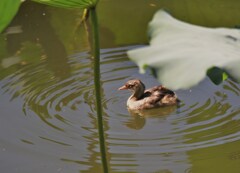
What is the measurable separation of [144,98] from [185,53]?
16.5 ft

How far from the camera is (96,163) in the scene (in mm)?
4789

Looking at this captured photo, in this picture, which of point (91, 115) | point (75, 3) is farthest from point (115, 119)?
point (75, 3)

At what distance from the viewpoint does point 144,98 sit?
6301mm

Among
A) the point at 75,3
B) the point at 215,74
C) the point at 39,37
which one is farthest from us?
the point at 39,37

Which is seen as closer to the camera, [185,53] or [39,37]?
[185,53]

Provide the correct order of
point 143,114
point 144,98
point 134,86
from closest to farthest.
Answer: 1. point 143,114
2. point 134,86
3. point 144,98

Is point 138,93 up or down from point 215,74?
up

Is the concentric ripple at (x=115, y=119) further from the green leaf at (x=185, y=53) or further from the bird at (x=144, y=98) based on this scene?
the green leaf at (x=185, y=53)

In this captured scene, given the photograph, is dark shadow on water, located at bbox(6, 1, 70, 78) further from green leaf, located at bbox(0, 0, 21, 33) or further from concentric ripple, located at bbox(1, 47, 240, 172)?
green leaf, located at bbox(0, 0, 21, 33)

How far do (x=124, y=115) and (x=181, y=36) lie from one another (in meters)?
4.43

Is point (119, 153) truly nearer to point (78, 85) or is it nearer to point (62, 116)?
point (62, 116)

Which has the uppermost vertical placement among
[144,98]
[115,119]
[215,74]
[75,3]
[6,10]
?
[144,98]

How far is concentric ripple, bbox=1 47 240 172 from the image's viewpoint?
4.89m

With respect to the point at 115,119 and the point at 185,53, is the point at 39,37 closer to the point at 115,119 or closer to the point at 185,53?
the point at 115,119
